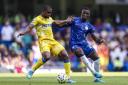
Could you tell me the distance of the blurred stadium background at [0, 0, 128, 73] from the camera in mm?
26203

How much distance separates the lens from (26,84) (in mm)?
17359

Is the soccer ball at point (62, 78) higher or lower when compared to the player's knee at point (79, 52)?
lower

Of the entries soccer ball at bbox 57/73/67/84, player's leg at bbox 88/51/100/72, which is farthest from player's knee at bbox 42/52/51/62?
player's leg at bbox 88/51/100/72

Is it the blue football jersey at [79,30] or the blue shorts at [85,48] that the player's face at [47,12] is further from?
the blue shorts at [85,48]

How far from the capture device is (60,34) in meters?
30.1

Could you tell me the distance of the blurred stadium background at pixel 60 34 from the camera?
86.0 feet

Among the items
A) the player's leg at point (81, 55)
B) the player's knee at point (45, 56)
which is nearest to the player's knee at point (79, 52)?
the player's leg at point (81, 55)

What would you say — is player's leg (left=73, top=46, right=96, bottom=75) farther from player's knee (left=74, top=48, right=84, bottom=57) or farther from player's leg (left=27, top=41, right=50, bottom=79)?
player's leg (left=27, top=41, right=50, bottom=79)

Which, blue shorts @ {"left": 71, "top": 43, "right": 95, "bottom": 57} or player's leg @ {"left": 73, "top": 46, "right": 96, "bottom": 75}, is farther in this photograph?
blue shorts @ {"left": 71, "top": 43, "right": 95, "bottom": 57}

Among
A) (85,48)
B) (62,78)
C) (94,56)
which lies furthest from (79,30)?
(62,78)

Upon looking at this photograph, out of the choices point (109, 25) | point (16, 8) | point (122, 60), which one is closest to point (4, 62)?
point (122, 60)

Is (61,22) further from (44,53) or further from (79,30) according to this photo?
(44,53)

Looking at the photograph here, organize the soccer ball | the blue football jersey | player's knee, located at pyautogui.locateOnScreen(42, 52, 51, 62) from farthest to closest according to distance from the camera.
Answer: the blue football jersey
player's knee, located at pyautogui.locateOnScreen(42, 52, 51, 62)
the soccer ball

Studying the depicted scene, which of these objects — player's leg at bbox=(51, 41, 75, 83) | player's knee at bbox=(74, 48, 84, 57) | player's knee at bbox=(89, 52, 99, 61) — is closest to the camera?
player's leg at bbox=(51, 41, 75, 83)
